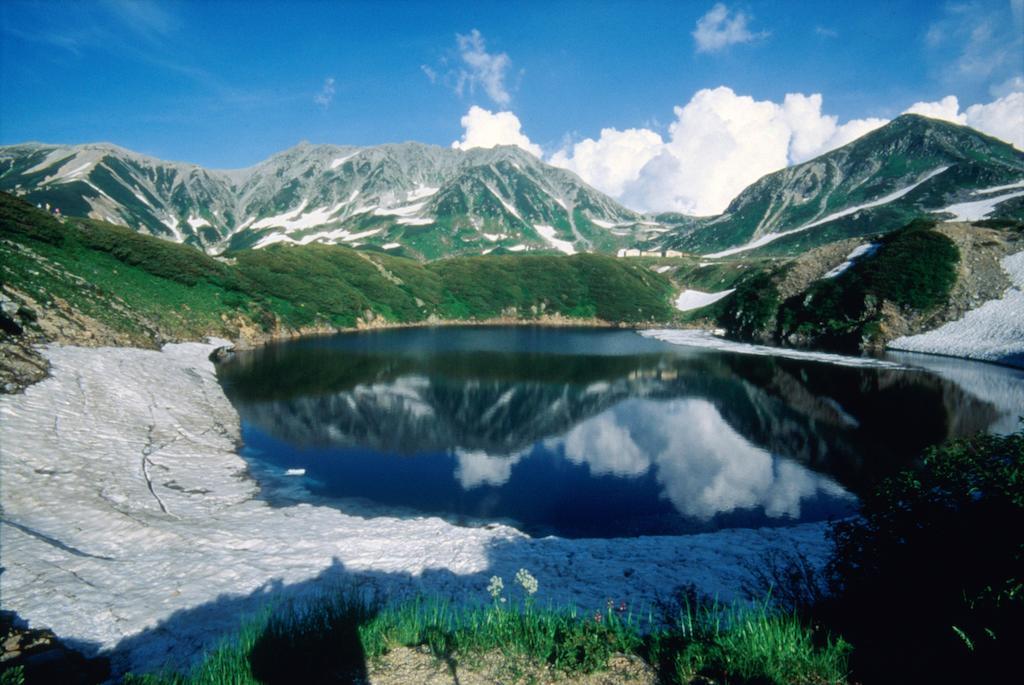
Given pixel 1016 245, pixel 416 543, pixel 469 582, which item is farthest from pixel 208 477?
pixel 1016 245

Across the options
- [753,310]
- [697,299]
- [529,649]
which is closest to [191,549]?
[529,649]

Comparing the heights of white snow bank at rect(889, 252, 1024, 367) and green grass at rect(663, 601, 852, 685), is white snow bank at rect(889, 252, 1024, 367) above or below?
above

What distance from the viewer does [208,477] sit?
21641 mm

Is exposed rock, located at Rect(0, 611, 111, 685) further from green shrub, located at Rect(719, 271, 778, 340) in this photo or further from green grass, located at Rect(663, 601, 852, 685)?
green shrub, located at Rect(719, 271, 778, 340)

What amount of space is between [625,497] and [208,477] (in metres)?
19.6

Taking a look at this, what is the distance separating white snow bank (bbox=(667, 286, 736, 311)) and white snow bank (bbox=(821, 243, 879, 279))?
40601mm

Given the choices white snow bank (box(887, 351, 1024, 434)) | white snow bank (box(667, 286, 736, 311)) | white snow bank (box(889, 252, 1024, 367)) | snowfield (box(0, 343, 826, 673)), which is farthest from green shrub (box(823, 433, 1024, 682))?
white snow bank (box(667, 286, 736, 311))

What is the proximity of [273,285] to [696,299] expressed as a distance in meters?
114

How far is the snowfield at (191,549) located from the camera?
11.2 m

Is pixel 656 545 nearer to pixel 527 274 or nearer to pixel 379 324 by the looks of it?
pixel 379 324

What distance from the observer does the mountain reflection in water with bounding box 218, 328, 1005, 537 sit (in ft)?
71.4

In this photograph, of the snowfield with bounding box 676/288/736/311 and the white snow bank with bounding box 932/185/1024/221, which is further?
the white snow bank with bounding box 932/185/1024/221

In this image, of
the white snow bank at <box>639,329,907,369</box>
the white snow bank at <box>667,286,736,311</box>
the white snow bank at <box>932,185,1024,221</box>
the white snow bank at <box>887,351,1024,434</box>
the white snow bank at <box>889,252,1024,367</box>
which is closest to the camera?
the white snow bank at <box>887,351,1024,434</box>

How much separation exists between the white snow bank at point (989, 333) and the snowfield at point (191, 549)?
6014 centimetres
